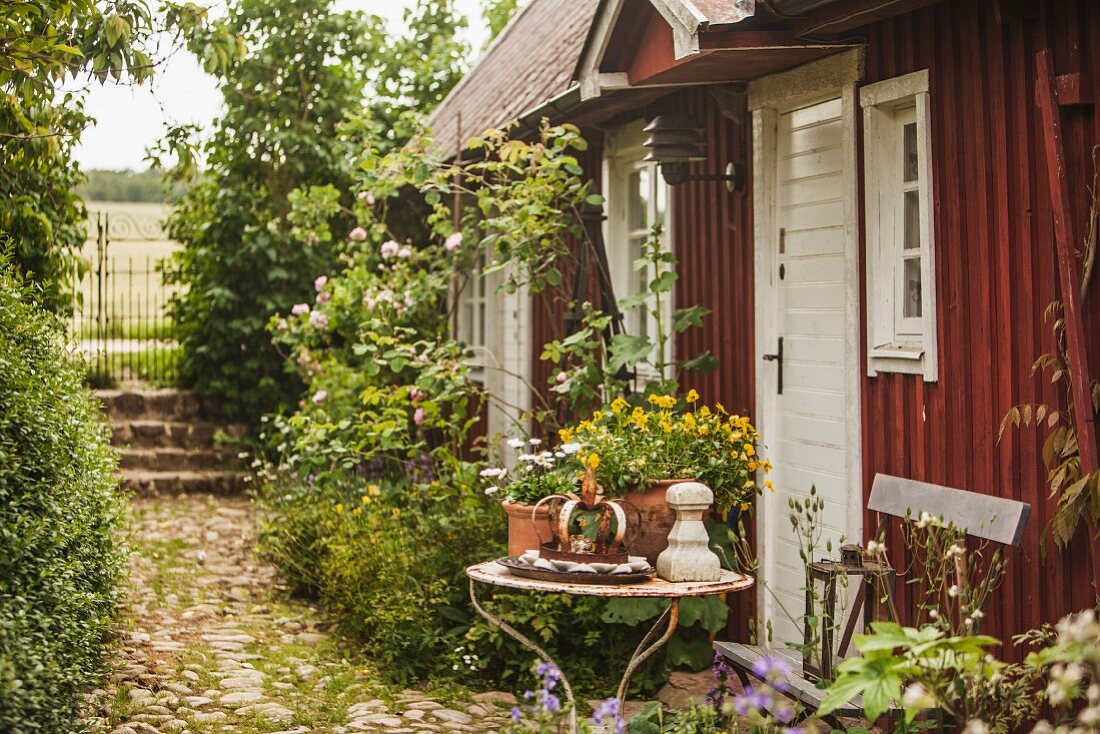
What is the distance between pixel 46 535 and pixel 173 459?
9222 mm

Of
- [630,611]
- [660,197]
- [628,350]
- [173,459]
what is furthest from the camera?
[173,459]

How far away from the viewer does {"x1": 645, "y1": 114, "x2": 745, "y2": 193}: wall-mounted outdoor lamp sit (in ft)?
22.2

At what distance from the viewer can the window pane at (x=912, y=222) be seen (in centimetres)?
545

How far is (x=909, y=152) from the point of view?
550 centimetres

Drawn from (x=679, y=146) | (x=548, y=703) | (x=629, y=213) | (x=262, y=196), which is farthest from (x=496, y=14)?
(x=548, y=703)

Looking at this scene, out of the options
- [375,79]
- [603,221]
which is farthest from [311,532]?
[375,79]

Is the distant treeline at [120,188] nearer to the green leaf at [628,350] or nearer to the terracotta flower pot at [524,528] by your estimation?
the green leaf at [628,350]

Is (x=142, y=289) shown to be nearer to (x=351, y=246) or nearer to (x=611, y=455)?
(x=351, y=246)

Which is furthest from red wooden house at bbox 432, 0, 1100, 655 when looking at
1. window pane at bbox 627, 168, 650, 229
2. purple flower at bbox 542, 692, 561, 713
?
purple flower at bbox 542, 692, 561, 713

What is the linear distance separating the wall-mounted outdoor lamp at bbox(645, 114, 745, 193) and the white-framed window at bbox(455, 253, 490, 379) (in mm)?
4889

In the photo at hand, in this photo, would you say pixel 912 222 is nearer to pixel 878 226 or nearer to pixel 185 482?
pixel 878 226

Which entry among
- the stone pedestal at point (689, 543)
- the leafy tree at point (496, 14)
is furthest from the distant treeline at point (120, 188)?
the stone pedestal at point (689, 543)

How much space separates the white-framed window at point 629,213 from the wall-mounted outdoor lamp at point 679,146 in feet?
4.31

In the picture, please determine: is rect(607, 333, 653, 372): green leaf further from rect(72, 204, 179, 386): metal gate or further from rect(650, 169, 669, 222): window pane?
rect(72, 204, 179, 386): metal gate
